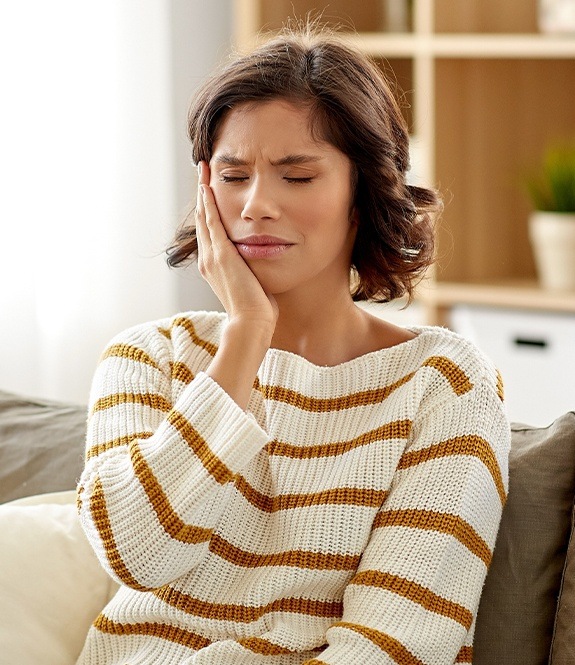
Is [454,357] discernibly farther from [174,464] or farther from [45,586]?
[45,586]

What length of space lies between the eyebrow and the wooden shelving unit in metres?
1.73

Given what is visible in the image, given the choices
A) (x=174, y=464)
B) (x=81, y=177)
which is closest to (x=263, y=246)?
(x=174, y=464)

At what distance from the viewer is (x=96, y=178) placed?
322cm

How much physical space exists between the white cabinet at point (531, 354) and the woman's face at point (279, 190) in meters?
1.70

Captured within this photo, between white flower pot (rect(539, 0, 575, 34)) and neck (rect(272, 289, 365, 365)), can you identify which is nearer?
neck (rect(272, 289, 365, 365))

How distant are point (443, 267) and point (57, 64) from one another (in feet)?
3.95

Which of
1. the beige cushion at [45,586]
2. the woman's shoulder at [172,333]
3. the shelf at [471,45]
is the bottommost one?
the beige cushion at [45,586]

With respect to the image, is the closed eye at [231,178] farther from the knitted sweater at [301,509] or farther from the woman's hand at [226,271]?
the knitted sweater at [301,509]

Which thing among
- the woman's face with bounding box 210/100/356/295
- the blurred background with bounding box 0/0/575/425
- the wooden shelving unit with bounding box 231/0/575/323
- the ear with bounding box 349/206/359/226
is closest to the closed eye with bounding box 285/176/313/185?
the woman's face with bounding box 210/100/356/295

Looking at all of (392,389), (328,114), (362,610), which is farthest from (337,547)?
(328,114)

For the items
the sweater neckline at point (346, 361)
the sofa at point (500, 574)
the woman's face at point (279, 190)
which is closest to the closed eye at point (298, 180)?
the woman's face at point (279, 190)

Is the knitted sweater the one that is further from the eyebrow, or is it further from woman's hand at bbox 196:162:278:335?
the eyebrow

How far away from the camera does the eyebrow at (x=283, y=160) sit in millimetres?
1498

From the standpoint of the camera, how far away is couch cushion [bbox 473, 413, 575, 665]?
1521mm
